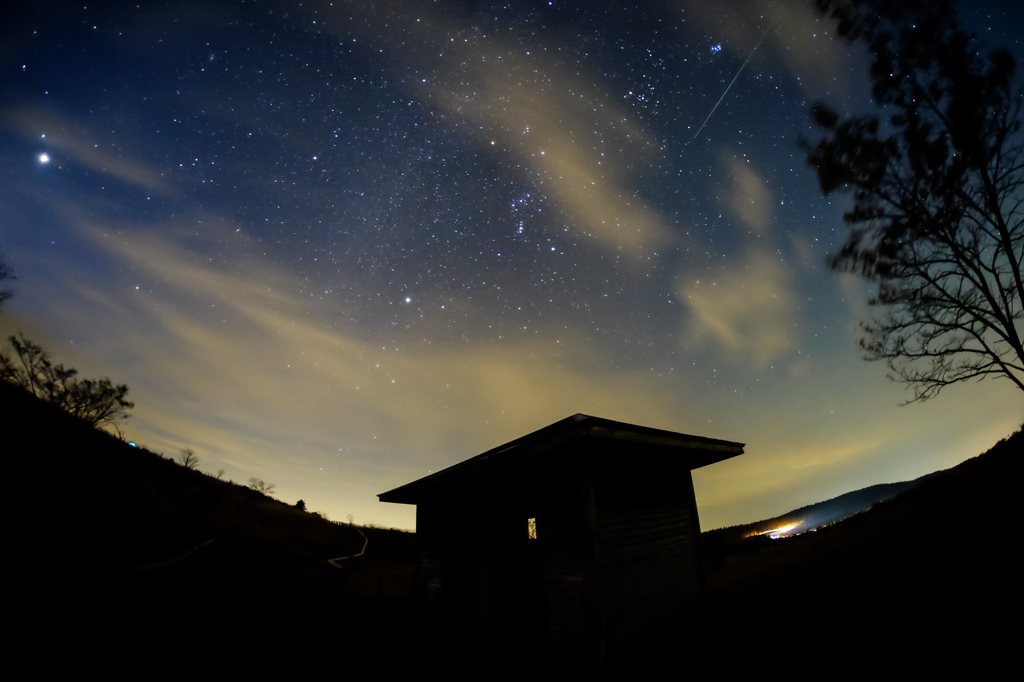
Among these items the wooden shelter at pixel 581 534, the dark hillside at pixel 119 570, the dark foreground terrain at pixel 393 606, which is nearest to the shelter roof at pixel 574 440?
the wooden shelter at pixel 581 534

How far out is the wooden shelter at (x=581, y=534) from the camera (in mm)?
8047

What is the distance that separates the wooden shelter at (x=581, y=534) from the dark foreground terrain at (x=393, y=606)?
63 cm

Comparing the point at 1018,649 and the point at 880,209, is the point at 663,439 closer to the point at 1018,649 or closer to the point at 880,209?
the point at 1018,649

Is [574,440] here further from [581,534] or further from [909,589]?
[909,589]

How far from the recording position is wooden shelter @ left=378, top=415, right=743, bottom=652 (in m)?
8.05

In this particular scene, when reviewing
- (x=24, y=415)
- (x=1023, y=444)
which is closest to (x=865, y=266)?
(x=1023, y=444)

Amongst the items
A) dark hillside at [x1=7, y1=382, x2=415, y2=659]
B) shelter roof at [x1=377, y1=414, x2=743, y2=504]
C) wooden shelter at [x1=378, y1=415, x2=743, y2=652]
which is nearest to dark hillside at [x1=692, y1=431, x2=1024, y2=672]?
wooden shelter at [x1=378, y1=415, x2=743, y2=652]

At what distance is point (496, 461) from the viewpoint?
9266 millimetres

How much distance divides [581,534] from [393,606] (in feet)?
37.7

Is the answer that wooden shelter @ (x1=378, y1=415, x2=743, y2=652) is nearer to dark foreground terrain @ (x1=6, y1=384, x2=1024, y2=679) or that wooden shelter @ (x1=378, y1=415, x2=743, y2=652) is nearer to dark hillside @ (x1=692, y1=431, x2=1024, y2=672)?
dark foreground terrain @ (x1=6, y1=384, x2=1024, y2=679)

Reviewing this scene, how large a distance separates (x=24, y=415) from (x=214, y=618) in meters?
8.84

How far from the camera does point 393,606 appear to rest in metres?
15.4

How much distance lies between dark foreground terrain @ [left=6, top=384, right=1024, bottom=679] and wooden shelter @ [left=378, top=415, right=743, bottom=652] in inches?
24.7

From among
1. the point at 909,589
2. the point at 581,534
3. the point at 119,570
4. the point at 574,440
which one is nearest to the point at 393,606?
the point at 119,570
